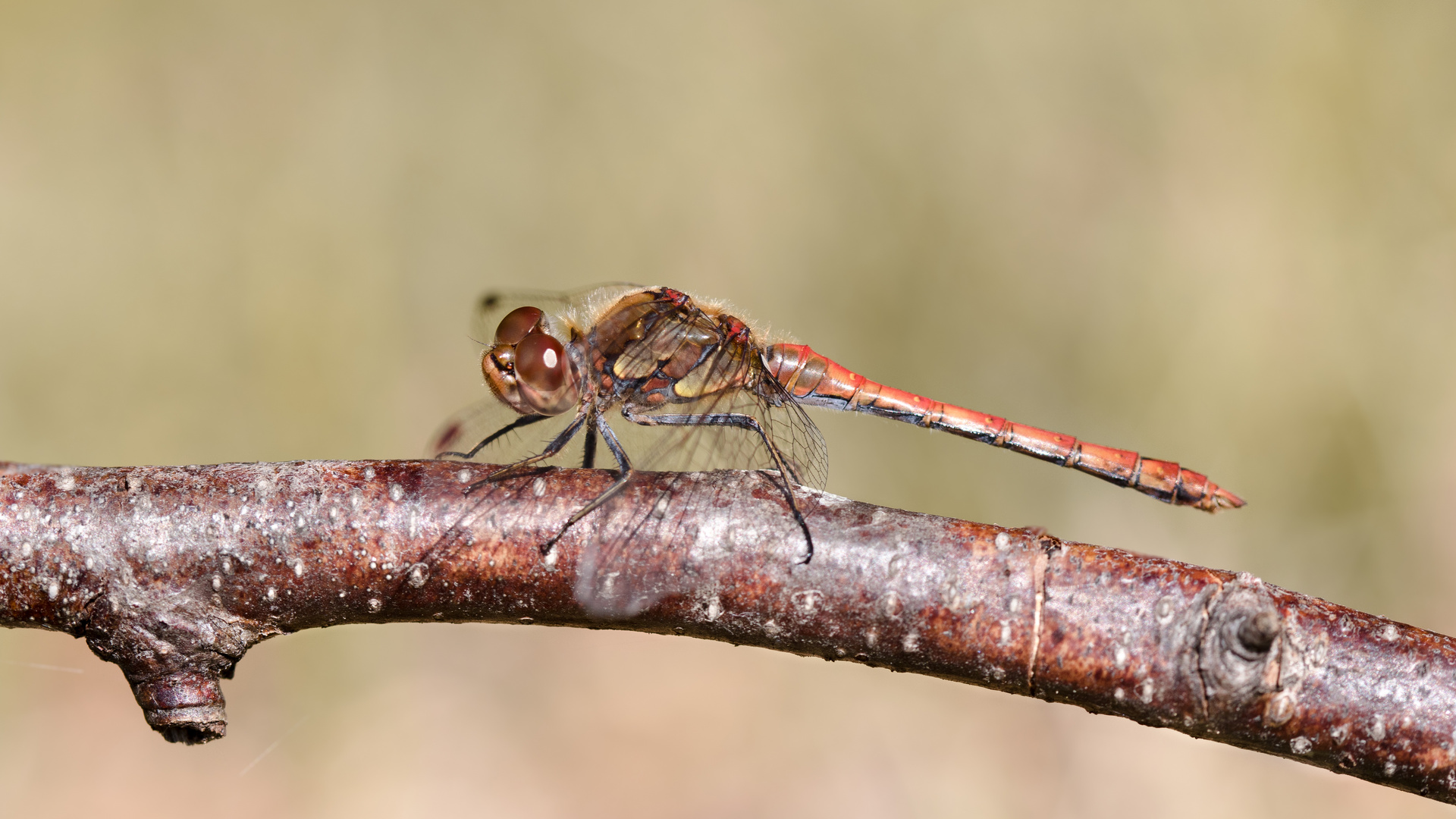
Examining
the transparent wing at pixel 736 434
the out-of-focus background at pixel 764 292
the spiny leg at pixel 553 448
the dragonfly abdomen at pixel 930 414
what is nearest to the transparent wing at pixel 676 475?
the transparent wing at pixel 736 434

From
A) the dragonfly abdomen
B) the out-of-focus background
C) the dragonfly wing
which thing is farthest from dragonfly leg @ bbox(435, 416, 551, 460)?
the out-of-focus background

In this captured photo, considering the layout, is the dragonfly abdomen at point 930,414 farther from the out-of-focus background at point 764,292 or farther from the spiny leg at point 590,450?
the out-of-focus background at point 764,292

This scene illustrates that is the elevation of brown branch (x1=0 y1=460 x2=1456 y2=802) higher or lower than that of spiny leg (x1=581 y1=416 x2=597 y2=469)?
lower

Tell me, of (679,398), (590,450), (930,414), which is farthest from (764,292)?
(590,450)

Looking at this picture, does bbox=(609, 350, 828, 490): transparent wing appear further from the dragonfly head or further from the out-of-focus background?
the out-of-focus background

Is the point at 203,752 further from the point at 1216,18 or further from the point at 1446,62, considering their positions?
the point at 1446,62

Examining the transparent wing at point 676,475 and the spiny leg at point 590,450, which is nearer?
the transparent wing at point 676,475

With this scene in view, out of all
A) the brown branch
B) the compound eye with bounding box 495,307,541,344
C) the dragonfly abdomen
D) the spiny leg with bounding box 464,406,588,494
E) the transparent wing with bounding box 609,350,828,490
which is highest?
the dragonfly abdomen
